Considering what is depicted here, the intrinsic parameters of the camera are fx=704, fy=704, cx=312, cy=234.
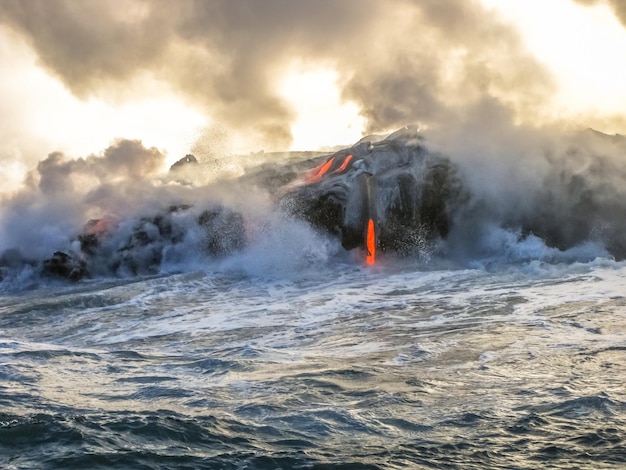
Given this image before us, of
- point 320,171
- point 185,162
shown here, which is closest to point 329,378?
point 320,171

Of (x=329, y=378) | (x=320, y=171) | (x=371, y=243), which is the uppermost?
(x=320, y=171)

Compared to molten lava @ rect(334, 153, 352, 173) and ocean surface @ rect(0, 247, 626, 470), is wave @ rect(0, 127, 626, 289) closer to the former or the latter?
molten lava @ rect(334, 153, 352, 173)

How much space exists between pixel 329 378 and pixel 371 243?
1446 cm

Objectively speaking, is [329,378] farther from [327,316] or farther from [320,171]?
[320,171]

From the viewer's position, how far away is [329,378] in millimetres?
7777

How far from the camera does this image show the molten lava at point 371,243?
21.5 m

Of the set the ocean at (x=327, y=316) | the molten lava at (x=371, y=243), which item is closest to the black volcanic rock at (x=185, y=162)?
the ocean at (x=327, y=316)

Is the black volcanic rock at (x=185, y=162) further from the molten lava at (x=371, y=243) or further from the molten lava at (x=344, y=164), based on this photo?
the molten lava at (x=371, y=243)

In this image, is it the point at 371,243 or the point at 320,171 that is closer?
the point at 371,243

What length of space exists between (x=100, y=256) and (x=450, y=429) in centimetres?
1999

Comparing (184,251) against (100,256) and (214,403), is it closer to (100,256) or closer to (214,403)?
(100,256)

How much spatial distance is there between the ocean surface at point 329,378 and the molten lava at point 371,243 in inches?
201

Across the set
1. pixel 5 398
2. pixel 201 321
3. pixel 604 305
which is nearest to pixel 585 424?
pixel 5 398

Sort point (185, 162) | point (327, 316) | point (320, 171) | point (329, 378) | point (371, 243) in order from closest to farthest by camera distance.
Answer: point (329, 378) < point (327, 316) < point (371, 243) < point (320, 171) < point (185, 162)
